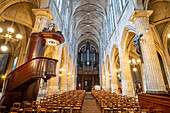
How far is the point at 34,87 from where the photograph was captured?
4.57 metres

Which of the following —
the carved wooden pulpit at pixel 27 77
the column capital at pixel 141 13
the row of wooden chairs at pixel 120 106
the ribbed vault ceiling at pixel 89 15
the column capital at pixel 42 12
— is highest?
the ribbed vault ceiling at pixel 89 15

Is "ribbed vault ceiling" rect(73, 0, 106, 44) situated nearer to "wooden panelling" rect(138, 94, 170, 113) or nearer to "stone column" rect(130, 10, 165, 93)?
"stone column" rect(130, 10, 165, 93)

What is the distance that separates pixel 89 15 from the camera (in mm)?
19719

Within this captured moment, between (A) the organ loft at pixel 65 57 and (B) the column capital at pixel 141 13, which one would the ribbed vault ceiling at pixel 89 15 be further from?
(B) the column capital at pixel 141 13

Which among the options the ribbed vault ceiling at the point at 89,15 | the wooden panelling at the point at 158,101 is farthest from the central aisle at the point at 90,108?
the ribbed vault ceiling at the point at 89,15

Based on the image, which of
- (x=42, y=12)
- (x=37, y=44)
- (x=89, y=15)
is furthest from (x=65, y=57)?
(x=89, y=15)

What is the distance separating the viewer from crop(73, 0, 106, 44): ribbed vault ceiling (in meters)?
16.4

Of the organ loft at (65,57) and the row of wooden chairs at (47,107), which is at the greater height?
the organ loft at (65,57)

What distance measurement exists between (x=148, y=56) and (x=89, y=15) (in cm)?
1720

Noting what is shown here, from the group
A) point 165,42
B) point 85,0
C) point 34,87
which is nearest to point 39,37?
point 34,87

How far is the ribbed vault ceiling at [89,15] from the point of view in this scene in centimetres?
1640

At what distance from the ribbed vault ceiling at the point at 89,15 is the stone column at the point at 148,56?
1173cm

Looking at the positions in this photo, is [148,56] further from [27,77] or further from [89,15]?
[89,15]

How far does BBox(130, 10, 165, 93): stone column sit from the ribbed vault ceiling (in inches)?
462
